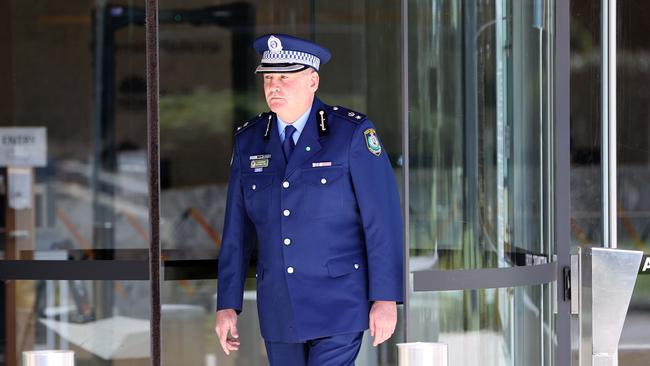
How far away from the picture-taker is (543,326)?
420 cm

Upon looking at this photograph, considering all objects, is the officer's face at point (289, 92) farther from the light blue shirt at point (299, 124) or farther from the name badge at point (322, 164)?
the name badge at point (322, 164)

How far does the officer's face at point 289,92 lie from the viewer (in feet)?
10.4

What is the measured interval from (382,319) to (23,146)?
11.7 feet

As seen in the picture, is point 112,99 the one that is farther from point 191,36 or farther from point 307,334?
point 307,334

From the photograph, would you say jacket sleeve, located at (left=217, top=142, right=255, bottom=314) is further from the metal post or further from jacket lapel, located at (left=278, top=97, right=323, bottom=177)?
the metal post

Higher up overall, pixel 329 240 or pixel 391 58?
pixel 391 58

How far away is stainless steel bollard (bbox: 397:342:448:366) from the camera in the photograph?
270cm

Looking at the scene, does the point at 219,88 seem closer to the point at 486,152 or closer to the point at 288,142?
the point at 486,152

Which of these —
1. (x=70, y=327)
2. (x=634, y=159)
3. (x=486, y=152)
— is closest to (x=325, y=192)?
(x=486, y=152)

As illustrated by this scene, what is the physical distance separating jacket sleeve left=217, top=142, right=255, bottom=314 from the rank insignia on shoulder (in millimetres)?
358

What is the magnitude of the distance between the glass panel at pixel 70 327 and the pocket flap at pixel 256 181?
6.35 ft

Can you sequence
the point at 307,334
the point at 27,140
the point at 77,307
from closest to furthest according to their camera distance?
the point at 307,334 → the point at 77,307 → the point at 27,140

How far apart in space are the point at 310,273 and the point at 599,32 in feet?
6.95

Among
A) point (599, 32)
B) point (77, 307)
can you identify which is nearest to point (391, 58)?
point (599, 32)
